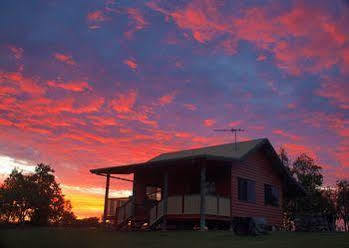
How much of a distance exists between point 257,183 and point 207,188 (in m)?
3.73

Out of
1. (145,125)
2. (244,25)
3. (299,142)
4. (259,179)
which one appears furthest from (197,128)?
(244,25)

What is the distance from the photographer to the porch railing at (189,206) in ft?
73.0

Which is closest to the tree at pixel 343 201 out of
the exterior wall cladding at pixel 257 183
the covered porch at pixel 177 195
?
the exterior wall cladding at pixel 257 183

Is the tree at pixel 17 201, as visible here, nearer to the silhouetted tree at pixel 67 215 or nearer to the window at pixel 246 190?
the silhouetted tree at pixel 67 215

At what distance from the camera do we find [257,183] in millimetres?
27125

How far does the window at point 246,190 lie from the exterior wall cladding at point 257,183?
0.26 meters

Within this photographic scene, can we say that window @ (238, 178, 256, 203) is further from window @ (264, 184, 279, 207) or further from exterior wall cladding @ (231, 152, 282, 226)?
window @ (264, 184, 279, 207)

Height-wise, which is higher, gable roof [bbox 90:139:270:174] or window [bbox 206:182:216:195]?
gable roof [bbox 90:139:270:174]

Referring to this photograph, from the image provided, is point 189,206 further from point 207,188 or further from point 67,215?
point 67,215

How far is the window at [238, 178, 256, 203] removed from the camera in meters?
25.3

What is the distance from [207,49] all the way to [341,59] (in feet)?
24.7

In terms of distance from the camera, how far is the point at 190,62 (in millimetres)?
25328

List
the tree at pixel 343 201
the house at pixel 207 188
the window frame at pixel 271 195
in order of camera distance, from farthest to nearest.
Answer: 1. the tree at pixel 343 201
2. the window frame at pixel 271 195
3. the house at pixel 207 188

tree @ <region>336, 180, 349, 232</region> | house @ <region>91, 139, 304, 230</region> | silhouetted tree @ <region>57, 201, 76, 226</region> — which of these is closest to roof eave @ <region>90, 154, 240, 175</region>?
house @ <region>91, 139, 304, 230</region>
